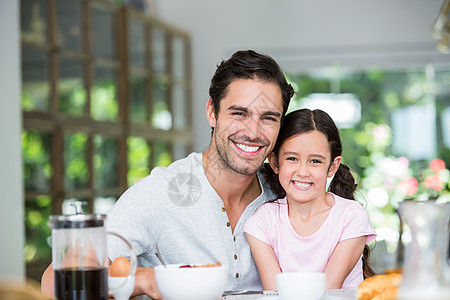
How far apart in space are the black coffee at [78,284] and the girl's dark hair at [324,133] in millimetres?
946

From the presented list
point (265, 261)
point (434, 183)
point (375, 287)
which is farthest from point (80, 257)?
point (434, 183)

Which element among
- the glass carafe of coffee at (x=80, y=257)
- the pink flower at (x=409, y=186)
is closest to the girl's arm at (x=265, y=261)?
the glass carafe of coffee at (x=80, y=257)

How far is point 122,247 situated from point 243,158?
1.56ft

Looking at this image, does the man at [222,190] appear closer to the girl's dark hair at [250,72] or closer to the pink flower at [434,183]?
the girl's dark hair at [250,72]

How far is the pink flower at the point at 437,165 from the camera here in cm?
597

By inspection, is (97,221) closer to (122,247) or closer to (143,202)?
(122,247)

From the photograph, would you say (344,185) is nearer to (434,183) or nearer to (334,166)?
(334,166)

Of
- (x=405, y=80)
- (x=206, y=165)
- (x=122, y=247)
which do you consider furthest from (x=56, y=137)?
(x=405, y=80)

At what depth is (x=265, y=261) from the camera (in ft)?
5.53

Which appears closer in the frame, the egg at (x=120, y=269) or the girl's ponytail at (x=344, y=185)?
the egg at (x=120, y=269)

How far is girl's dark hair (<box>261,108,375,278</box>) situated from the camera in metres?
1.86

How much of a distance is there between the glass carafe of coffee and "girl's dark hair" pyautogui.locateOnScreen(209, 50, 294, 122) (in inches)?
35.6

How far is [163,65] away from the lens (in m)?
5.71

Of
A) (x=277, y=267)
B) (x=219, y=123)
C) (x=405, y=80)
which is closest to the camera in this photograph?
(x=277, y=267)
